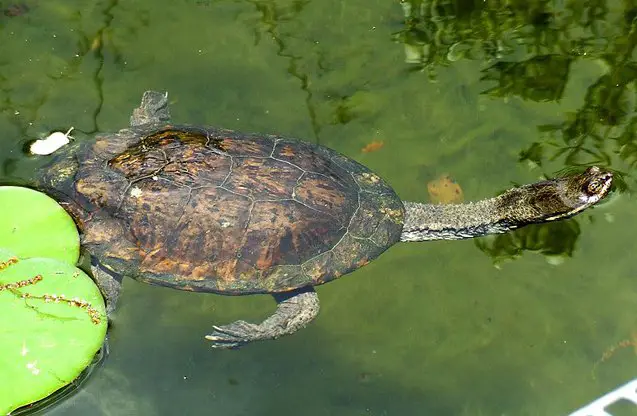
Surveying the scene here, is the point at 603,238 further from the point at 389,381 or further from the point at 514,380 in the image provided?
the point at 389,381

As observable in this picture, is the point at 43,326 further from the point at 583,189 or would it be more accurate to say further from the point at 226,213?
the point at 583,189

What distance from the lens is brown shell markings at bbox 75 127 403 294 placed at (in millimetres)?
2693

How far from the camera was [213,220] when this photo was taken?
2691mm

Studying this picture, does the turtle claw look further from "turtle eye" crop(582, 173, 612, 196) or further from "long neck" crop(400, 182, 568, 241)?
"turtle eye" crop(582, 173, 612, 196)

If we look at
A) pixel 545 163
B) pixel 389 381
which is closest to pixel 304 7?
pixel 545 163

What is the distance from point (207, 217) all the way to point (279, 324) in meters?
0.66

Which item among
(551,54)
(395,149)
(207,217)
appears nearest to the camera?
(207,217)

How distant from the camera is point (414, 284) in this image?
3.29 metres

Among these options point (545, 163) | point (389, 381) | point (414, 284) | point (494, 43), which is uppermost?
point (494, 43)

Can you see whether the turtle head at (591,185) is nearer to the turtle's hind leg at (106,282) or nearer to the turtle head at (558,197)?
the turtle head at (558,197)

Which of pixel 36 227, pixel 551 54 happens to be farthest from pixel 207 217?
pixel 551 54

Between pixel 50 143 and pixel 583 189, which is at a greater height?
pixel 583 189

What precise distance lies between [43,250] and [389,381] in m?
1.76

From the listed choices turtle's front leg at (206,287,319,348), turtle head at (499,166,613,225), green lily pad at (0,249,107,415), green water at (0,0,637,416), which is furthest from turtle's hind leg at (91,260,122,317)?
turtle head at (499,166,613,225)
